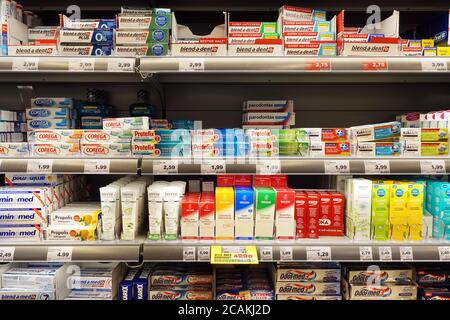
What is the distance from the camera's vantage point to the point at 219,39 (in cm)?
161

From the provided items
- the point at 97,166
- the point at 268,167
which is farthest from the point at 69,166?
the point at 268,167

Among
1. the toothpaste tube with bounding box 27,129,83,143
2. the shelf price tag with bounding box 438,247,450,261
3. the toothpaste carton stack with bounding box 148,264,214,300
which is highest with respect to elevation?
the toothpaste tube with bounding box 27,129,83,143

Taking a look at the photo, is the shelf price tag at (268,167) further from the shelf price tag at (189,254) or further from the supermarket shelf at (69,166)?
the supermarket shelf at (69,166)

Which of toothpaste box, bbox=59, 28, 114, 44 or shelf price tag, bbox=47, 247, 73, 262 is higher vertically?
toothpaste box, bbox=59, 28, 114, 44

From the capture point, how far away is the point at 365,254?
154cm

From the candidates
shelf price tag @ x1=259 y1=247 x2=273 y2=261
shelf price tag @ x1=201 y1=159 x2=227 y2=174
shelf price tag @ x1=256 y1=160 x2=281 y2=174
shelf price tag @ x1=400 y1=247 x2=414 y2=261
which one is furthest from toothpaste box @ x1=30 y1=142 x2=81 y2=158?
shelf price tag @ x1=400 y1=247 x2=414 y2=261

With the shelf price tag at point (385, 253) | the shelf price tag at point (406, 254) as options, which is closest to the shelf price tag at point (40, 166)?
the shelf price tag at point (385, 253)

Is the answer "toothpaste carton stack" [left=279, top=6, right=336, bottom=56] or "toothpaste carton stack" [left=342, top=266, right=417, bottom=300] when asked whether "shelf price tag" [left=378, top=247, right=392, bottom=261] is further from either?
"toothpaste carton stack" [left=279, top=6, right=336, bottom=56]

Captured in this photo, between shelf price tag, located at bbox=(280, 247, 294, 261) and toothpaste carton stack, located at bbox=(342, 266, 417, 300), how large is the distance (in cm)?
40

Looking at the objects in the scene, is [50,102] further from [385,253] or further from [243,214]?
[385,253]

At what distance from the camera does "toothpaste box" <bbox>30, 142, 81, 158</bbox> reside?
164cm
